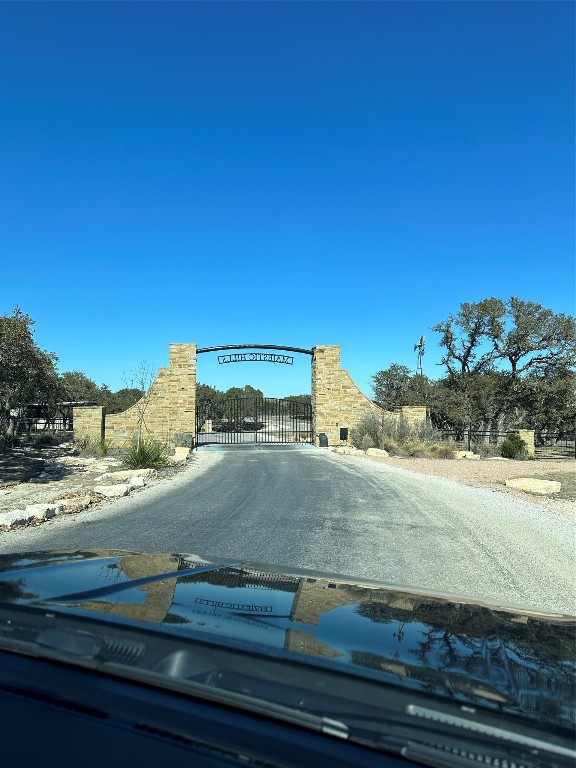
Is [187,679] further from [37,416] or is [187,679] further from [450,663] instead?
[37,416]

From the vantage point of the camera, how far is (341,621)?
2.67 metres

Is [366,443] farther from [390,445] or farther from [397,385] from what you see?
[397,385]

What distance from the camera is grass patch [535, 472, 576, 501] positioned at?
13.0m

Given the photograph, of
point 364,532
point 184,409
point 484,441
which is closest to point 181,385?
point 184,409

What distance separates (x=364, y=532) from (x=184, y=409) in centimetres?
2060

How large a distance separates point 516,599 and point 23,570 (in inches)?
172

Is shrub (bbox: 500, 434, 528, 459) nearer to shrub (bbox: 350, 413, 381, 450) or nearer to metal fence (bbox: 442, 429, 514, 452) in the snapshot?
metal fence (bbox: 442, 429, 514, 452)

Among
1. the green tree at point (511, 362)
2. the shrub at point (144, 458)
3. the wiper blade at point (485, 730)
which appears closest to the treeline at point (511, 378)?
the green tree at point (511, 362)

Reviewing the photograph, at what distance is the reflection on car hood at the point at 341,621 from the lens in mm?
1953

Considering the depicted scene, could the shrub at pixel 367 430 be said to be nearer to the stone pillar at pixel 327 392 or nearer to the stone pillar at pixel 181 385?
the stone pillar at pixel 327 392

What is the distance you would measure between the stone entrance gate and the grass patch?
419 inches

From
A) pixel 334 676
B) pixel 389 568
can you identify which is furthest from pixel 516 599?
pixel 334 676

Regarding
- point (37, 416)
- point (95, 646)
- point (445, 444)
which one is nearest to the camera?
point (95, 646)

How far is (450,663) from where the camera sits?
2135 mm
